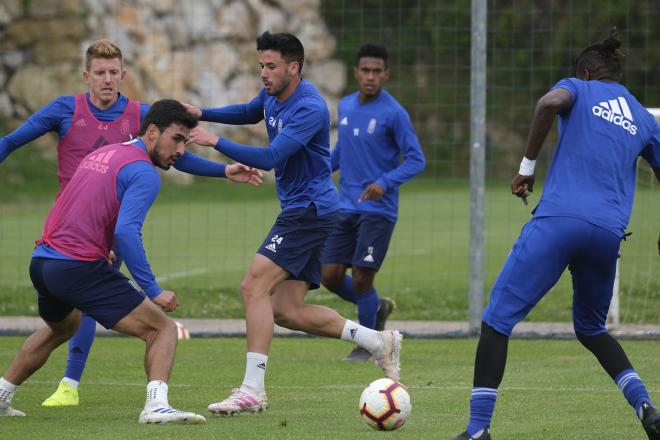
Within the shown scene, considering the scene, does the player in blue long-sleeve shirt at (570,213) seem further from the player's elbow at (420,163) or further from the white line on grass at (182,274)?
the white line on grass at (182,274)

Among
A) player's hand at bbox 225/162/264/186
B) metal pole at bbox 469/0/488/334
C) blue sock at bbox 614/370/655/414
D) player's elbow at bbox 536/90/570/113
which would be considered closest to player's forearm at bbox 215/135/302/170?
player's hand at bbox 225/162/264/186

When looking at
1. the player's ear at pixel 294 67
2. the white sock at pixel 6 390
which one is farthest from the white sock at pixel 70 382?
the player's ear at pixel 294 67

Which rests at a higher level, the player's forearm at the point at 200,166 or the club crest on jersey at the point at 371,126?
the player's forearm at the point at 200,166

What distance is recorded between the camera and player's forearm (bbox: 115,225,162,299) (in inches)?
270

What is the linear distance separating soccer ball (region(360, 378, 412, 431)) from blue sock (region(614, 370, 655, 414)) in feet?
3.69

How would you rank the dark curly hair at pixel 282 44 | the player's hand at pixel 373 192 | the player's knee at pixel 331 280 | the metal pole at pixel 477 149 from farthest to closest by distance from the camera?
the metal pole at pixel 477 149 < the player's knee at pixel 331 280 < the player's hand at pixel 373 192 < the dark curly hair at pixel 282 44

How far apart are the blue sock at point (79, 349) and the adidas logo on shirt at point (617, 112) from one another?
3.69 metres

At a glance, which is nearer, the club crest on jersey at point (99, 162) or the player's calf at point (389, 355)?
the club crest on jersey at point (99, 162)

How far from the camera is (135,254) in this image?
6875 mm

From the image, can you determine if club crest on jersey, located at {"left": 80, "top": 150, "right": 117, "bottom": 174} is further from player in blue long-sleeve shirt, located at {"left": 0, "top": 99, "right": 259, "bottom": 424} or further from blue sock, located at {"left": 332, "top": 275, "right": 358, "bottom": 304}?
blue sock, located at {"left": 332, "top": 275, "right": 358, "bottom": 304}

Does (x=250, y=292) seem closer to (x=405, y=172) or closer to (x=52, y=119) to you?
(x=52, y=119)

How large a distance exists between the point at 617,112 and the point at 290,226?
235cm

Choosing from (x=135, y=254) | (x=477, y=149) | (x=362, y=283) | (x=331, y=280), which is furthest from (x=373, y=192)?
(x=135, y=254)

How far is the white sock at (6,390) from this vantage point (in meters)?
7.77
